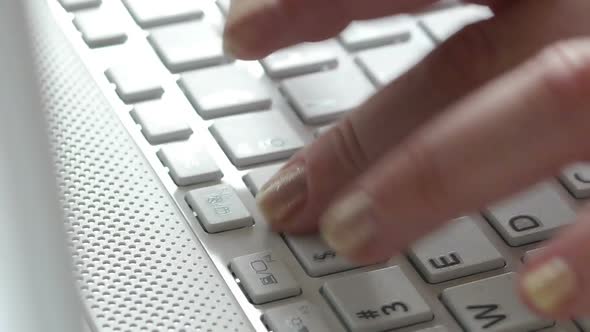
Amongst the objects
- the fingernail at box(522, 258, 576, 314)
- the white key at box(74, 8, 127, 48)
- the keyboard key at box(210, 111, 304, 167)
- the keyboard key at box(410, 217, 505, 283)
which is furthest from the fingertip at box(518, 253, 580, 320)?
the white key at box(74, 8, 127, 48)

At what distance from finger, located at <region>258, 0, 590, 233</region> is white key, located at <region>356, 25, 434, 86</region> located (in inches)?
3.7

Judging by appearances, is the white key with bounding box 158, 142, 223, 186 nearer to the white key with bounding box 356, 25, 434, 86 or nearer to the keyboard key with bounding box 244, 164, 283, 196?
the keyboard key with bounding box 244, 164, 283, 196

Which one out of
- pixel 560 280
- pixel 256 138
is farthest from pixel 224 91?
pixel 560 280

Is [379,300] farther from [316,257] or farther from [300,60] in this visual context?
[300,60]

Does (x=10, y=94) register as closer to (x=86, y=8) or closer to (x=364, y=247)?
(x=364, y=247)

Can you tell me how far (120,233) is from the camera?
1.77ft

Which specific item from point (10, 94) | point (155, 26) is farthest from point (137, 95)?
point (10, 94)

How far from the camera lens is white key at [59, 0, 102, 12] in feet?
2.21

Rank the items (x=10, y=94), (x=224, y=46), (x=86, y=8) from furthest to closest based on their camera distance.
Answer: (x=86, y=8) < (x=224, y=46) < (x=10, y=94)

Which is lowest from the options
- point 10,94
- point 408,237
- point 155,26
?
point 408,237

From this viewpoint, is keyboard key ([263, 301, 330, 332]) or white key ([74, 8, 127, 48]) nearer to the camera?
keyboard key ([263, 301, 330, 332])

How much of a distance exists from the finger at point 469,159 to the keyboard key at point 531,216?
0.30 feet

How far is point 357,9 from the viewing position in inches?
21.9

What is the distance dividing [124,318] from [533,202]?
231 millimetres
